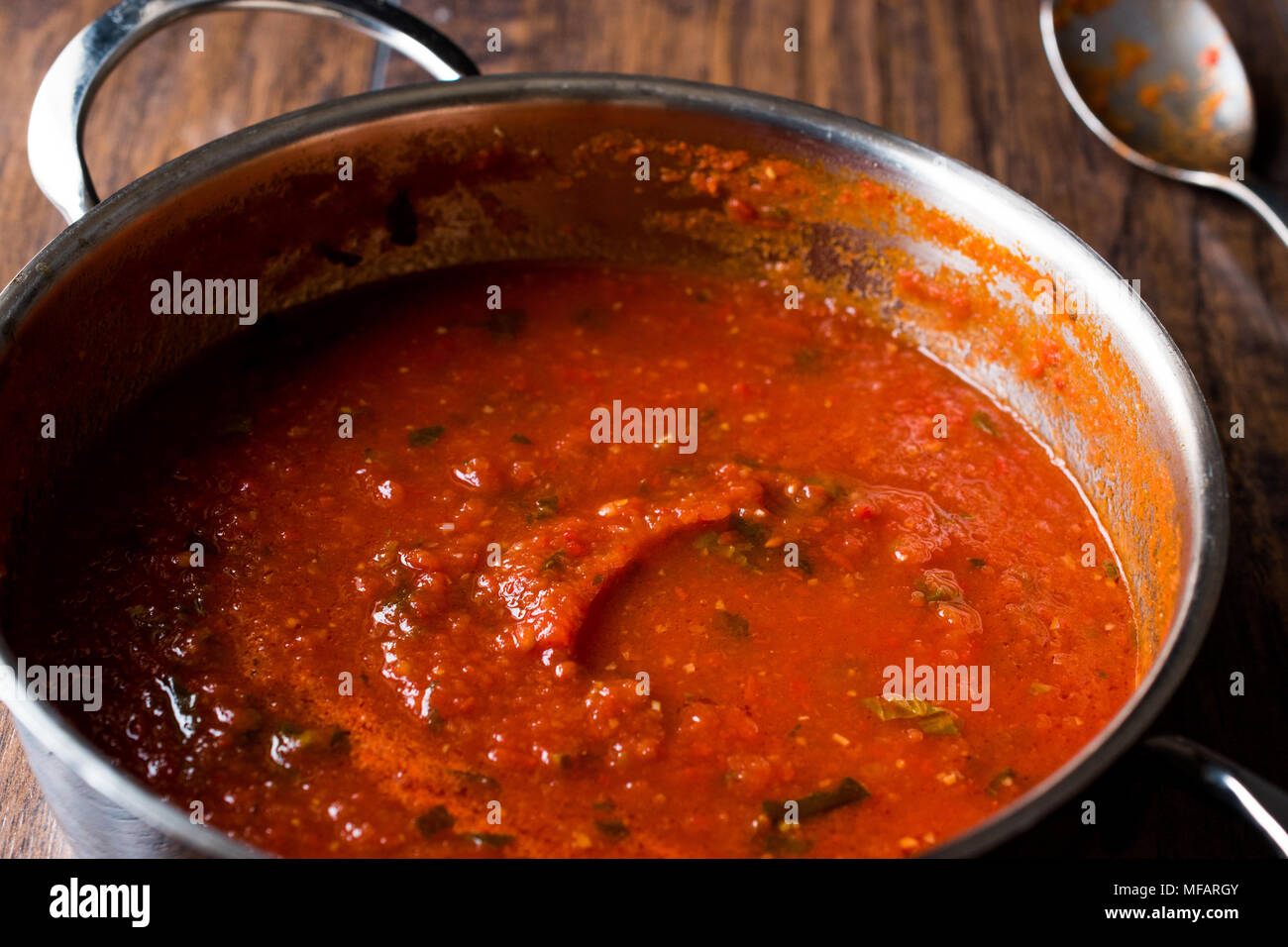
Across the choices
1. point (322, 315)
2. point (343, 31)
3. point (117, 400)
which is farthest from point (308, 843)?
point (343, 31)

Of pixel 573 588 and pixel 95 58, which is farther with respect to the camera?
pixel 95 58

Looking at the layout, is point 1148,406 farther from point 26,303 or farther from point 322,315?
point 26,303

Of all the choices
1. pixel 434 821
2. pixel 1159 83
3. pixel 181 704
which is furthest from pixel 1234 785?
pixel 1159 83

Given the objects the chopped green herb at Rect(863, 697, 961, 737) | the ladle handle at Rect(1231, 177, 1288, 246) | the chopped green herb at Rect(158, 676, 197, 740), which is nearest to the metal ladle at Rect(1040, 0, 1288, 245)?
the ladle handle at Rect(1231, 177, 1288, 246)

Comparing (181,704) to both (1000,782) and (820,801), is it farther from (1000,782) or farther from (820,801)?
(1000,782)

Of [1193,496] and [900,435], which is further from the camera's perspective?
[900,435]
